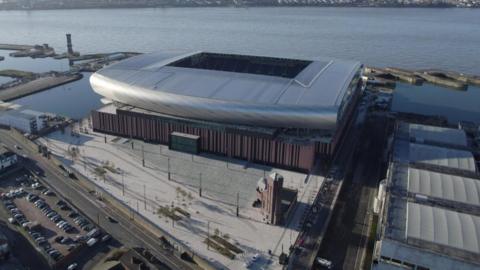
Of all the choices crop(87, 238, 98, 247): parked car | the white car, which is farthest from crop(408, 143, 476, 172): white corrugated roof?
crop(87, 238, 98, 247): parked car

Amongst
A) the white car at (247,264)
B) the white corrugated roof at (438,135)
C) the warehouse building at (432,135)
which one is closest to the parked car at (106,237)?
the white car at (247,264)

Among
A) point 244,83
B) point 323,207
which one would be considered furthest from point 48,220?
point 244,83

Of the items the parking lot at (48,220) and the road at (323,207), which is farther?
the parking lot at (48,220)

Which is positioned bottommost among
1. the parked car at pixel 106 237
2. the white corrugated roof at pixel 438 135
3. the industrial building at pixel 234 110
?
the parked car at pixel 106 237

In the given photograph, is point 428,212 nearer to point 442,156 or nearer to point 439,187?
point 439,187

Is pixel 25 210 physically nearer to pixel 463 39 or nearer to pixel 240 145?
pixel 240 145

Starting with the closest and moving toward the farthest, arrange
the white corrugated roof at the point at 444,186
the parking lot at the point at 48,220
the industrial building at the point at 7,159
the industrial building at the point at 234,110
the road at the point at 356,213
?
the parking lot at the point at 48,220, the road at the point at 356,213, the white corrugated roof at the point at 444,186, the industrial building at the point at 7,159, the industrial building at the point at 234,110

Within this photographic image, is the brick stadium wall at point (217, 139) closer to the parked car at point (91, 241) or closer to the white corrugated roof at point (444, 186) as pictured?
the white corrugated roof at point (444, 186)

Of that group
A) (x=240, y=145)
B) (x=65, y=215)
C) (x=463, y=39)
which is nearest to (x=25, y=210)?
(x=65, y=215)
